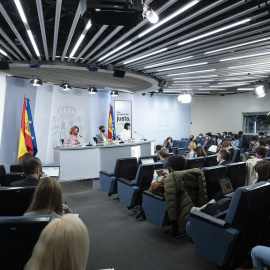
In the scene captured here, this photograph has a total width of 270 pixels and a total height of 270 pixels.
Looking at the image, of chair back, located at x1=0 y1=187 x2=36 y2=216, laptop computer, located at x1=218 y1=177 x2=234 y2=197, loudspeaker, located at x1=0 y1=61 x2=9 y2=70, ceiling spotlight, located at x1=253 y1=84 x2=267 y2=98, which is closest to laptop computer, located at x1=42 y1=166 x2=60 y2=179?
chair back, located at x1=0 y1=187 x2=36 y2=216

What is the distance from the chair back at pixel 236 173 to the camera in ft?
13.3

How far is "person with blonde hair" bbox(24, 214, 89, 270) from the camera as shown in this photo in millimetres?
1032

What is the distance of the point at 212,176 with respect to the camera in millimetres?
3744

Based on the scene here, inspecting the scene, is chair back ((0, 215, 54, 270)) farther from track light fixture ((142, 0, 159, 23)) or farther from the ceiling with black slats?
track light fixture ((142, 0, 159, 23))

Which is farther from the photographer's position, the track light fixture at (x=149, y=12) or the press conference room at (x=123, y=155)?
the track light fixture at (x=149, y=12)

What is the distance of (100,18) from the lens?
325cm

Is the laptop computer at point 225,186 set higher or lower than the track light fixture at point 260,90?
lower

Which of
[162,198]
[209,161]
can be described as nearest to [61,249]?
[162,198]

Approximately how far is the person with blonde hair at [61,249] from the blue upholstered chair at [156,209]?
2.51m

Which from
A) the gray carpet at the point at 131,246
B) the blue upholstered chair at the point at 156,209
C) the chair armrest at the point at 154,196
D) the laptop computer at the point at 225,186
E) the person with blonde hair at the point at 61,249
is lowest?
the gray carpet at the point at 131,246

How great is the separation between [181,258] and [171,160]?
1184 millimetres

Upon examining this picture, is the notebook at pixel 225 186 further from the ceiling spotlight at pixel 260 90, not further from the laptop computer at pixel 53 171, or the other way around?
the ceiling spotlight at pixel 260 90

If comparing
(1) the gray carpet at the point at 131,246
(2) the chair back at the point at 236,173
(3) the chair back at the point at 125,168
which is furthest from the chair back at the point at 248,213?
(3) the chair back at the point at 125,168

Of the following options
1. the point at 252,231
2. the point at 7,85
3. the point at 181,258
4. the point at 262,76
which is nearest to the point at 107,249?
the point at 181,258
